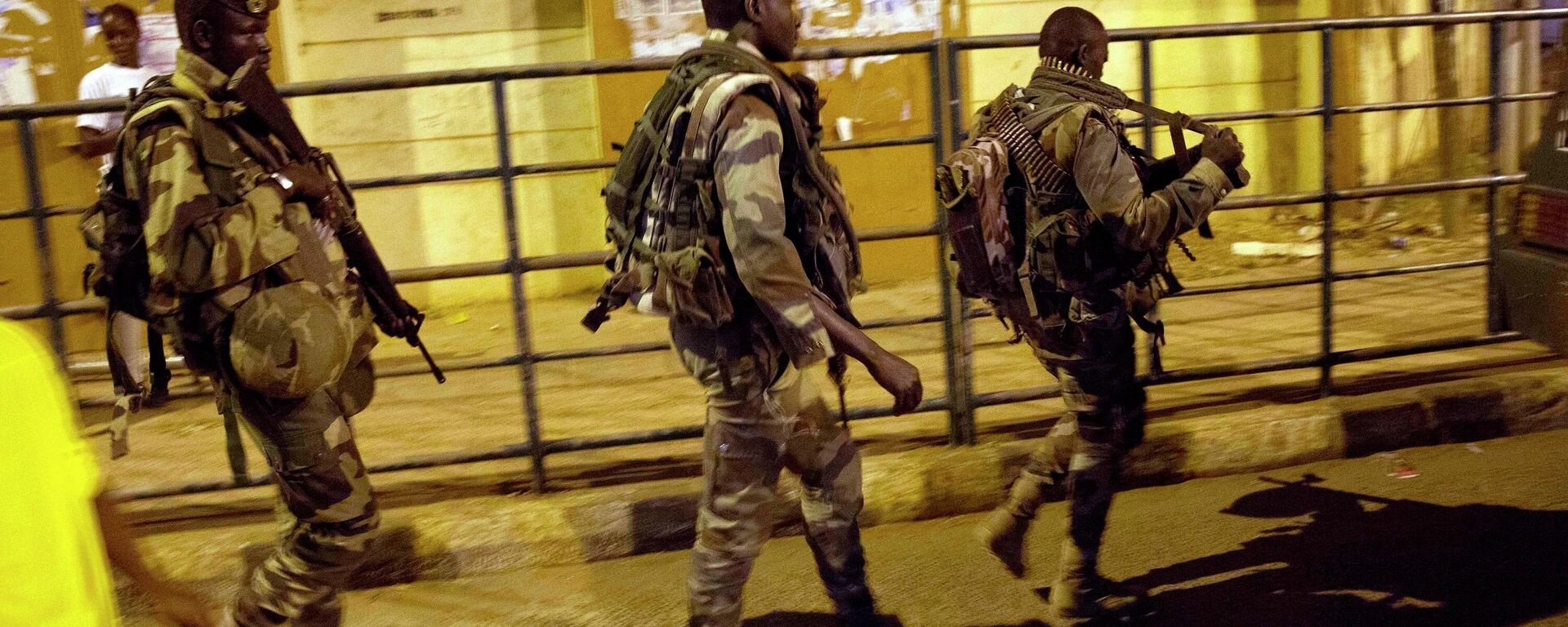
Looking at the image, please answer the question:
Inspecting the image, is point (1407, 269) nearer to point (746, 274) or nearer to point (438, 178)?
point (746, 274)

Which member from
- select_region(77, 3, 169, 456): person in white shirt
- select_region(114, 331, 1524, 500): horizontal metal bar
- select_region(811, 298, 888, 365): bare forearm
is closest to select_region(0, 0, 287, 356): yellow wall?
select_region(77, 3, 169, 456): person in white shirt

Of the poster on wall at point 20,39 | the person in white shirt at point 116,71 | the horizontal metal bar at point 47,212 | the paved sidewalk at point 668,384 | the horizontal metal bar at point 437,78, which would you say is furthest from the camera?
the poster on wall at point 20,39

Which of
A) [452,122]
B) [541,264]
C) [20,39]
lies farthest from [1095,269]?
[20,39]

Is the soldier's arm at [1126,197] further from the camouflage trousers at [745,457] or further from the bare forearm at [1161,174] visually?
the camouflage trousers at [745,457]

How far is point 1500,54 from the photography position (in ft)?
16.9

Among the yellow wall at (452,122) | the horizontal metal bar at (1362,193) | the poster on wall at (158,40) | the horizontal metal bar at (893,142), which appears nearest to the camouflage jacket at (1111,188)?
the horizontal metal bar at (893,142)

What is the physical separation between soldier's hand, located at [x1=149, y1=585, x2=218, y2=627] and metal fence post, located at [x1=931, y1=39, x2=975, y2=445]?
2.90 meters

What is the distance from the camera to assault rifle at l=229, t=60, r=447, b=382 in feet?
9.51

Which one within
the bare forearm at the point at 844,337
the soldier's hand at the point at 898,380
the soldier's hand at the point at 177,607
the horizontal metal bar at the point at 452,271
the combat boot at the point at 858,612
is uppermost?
the horizontal metal bar at the point at 452,271

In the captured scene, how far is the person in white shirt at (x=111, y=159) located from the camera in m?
3.14

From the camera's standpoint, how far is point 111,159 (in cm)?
395

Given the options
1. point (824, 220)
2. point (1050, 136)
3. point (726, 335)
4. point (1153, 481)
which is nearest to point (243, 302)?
point (726, 335)

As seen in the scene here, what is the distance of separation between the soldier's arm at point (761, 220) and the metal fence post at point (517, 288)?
161 centimetres

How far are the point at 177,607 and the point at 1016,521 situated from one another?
7.99ft
